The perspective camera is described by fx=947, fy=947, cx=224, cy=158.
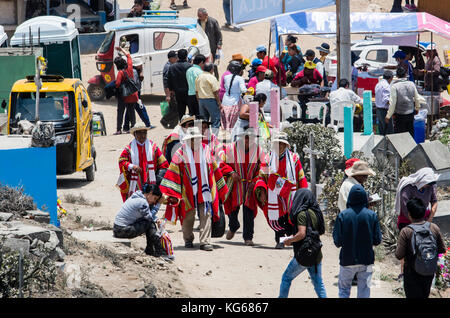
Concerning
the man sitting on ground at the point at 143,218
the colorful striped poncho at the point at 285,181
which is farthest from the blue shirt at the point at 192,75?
the man sitting on ground at the point at 143,218

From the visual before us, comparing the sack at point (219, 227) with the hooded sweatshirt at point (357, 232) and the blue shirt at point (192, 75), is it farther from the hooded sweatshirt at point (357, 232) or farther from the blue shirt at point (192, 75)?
the blue shirt at point (192, 75)

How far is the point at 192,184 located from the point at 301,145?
320 cm

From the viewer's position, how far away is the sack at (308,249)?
27.6ft

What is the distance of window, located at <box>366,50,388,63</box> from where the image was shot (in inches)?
949

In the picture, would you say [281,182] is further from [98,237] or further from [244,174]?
[98,237]

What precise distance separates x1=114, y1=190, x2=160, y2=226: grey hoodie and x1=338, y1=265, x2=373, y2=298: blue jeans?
9.61 ft

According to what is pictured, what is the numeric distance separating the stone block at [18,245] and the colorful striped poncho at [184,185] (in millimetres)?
2677

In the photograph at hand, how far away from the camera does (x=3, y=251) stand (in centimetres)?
838

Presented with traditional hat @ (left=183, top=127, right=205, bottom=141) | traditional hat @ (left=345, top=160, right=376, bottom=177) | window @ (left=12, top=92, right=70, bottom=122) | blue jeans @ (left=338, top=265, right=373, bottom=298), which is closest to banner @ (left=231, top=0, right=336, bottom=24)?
window @ (left=12, top=92, right=70, bottom=122)

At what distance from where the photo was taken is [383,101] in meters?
16.7

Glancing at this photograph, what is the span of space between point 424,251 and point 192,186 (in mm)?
3747

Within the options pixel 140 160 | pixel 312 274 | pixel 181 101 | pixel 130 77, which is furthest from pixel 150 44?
pixel 312 274

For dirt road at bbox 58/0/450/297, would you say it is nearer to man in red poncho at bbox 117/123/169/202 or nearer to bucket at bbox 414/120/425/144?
man in red poncho at bbox 117/123/169/202

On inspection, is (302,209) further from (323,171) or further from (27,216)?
(323,171)
